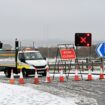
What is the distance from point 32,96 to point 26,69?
65.9 ft

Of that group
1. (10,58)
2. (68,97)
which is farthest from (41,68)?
(68,97)

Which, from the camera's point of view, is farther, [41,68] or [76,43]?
[41,68]

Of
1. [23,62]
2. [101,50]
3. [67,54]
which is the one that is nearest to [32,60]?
[23,62]

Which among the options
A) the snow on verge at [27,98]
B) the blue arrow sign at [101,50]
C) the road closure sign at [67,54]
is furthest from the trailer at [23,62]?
the snow on verge at [27,98]

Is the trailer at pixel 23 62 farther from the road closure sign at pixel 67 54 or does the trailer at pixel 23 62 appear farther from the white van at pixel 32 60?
the road closure sign at pixel 67 54

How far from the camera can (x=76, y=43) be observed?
31297mm

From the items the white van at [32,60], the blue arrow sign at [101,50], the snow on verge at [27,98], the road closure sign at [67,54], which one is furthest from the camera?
the white van at [32,60]

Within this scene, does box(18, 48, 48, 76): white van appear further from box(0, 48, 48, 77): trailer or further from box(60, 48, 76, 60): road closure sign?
box(60, 48, 76, 60): road closure sign

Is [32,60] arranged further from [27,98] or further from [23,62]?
[27,98]

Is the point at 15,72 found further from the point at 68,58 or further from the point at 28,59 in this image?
the point at 68,58

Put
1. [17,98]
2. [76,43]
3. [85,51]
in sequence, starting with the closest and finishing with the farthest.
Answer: [17,98] < [76,43] < [85,51]

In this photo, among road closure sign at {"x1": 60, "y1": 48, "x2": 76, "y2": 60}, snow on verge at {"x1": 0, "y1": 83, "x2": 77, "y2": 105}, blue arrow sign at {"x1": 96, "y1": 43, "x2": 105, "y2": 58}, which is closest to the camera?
snow on verge at {"x1": 0, "y1": 83, "x2": 77, "y2": 105}

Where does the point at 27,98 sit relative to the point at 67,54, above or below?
below

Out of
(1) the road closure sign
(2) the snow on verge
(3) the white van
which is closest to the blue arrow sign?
(1) the road closure sign
